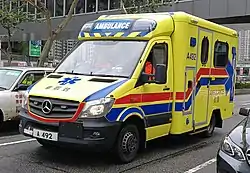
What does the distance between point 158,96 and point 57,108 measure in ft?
6.22

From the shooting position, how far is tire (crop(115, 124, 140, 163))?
21.9 feet

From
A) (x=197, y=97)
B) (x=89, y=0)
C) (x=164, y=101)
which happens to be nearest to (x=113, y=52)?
(x=164, y=101)

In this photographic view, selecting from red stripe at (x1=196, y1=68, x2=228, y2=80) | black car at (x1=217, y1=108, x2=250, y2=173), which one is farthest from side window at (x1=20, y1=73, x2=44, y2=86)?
black car at (x1=217, y1=108, x2=250, y2=173)

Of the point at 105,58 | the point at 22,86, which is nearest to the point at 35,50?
the point at 22,86

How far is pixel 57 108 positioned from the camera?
252 inches

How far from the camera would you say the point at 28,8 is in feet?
107

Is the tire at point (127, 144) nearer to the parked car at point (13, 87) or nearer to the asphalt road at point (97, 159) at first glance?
the asphalt road at point (97, 159)

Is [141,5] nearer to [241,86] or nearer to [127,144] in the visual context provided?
[241,86]

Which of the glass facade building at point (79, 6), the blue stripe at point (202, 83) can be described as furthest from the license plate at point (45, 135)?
the glass facade building at point (79, 6)

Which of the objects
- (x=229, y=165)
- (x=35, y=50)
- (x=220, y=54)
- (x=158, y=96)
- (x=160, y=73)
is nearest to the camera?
(x=229, y=165)

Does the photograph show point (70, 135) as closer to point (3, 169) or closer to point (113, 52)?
point (3, 169)

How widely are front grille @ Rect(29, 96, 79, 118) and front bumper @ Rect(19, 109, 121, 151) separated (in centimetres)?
14

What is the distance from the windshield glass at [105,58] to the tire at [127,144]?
3.00 ft

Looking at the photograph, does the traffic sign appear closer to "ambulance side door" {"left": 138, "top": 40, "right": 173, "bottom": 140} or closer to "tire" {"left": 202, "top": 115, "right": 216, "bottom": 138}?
"tire" {"left": 202, "top": 115, "right": 216, "bottom": 138}
